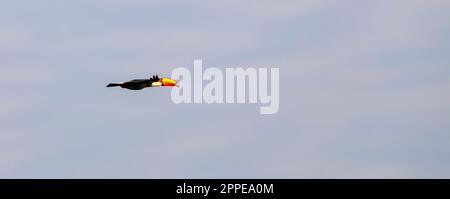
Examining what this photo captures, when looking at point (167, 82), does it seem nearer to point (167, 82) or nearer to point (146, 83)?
point (167, 82)

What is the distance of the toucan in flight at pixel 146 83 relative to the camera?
572ft

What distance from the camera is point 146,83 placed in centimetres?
17638

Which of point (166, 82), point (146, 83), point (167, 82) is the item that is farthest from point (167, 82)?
point (146, 83)

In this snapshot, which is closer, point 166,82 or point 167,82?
point 166,82

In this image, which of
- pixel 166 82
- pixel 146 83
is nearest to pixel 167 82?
pixel 166 82

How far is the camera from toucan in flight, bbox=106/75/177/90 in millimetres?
174250

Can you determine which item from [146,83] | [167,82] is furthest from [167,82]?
[146,83]

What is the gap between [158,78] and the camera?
174875 millimetres

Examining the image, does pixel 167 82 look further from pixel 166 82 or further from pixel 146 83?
pixel 146 83

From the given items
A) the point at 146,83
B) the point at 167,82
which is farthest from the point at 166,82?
the point at 146,83
